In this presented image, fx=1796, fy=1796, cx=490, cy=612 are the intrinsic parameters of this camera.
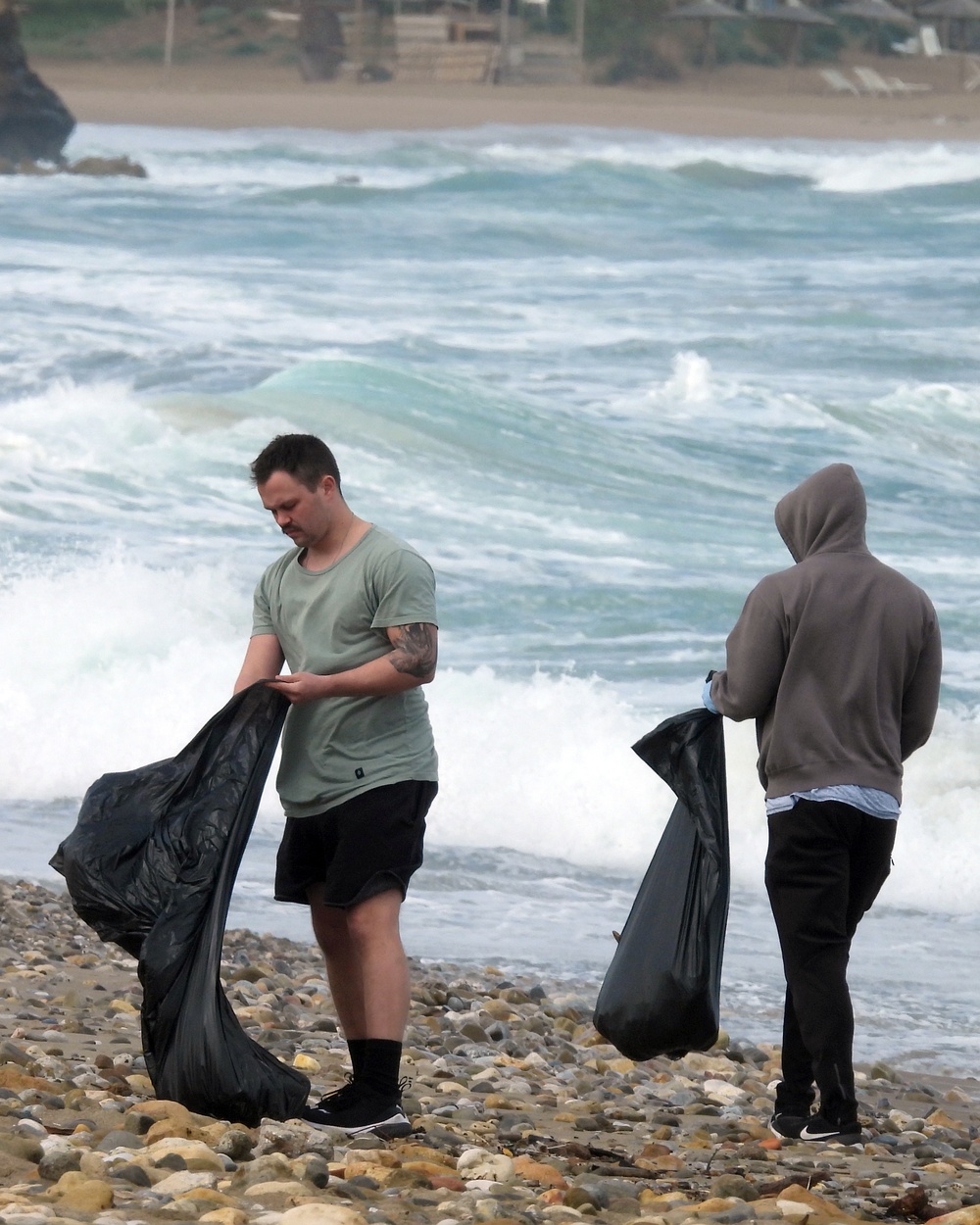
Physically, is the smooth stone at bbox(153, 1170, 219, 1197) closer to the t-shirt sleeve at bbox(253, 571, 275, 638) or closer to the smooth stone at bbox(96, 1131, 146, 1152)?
the smooth stone at bbox(96, 1131, 146, 1152)

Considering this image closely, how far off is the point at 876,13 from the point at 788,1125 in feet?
84.8

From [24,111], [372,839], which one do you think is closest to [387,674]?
[372,839]

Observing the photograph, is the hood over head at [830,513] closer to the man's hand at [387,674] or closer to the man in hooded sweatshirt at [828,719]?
the man in hooded sweatshirt at [828,719]

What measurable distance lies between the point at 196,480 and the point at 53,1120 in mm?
12701

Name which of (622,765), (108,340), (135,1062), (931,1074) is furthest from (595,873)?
(108,340)

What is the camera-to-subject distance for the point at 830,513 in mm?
3307

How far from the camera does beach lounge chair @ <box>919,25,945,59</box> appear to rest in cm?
2662

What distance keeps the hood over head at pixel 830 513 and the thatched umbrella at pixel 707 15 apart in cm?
2517

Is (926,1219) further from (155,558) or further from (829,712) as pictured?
(155,558)

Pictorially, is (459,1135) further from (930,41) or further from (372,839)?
(930,41)

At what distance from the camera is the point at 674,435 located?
18.0m

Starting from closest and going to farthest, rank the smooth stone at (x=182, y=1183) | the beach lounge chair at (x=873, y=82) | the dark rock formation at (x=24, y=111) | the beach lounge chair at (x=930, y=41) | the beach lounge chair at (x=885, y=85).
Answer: the smooth stone at (x=182, y=1183), the beach lounge chair at (x=930, y=41), the beach lounge chair at (x=885, y=85), the beach lounge chair at (x=873, y=82), the dark rock formation at (x=24, y=111)

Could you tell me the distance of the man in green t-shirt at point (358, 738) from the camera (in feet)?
10.4

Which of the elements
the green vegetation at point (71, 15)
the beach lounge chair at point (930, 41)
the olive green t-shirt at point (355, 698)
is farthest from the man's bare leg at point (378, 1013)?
the green vegetation at point (71, 15)
